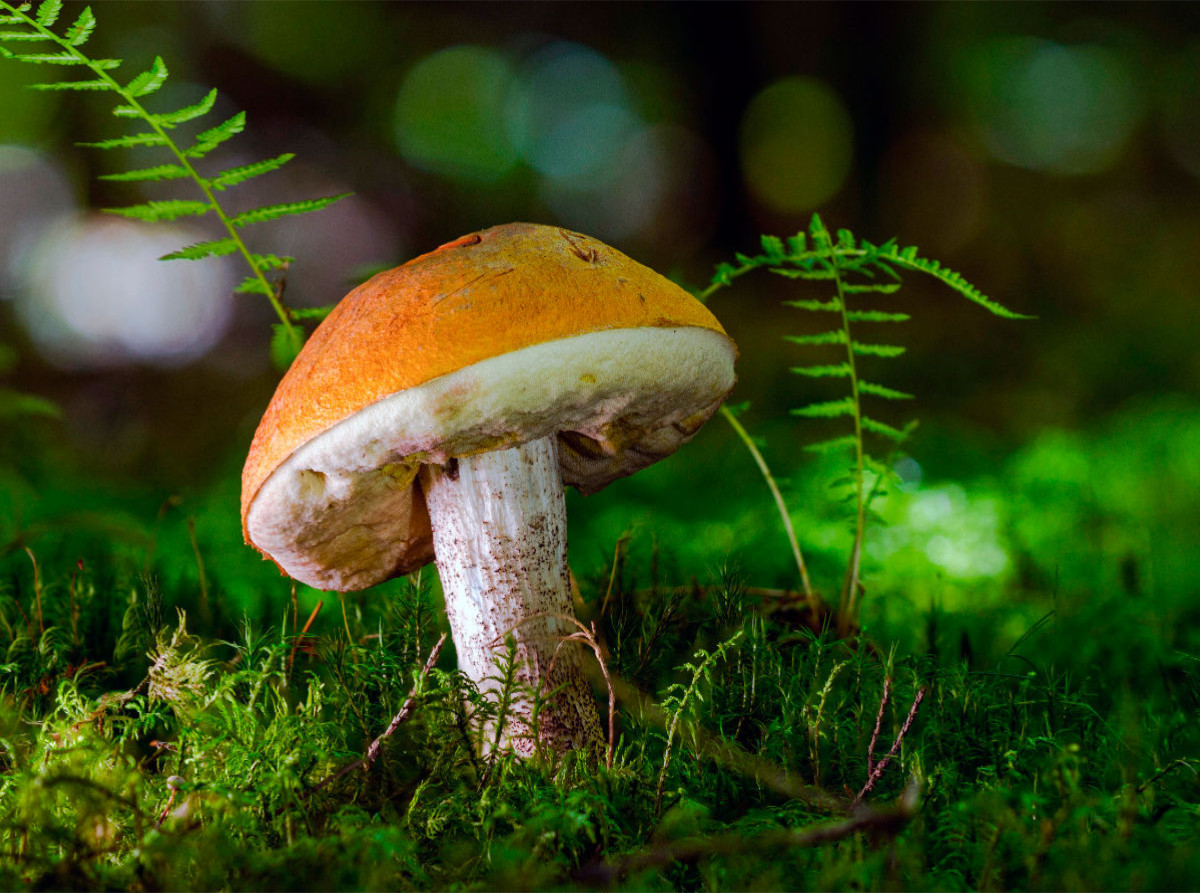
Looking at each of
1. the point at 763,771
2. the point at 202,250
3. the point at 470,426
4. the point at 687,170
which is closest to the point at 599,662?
the point at 763,771

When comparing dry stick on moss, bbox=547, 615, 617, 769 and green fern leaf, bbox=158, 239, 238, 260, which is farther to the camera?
green fern leaf, bbox=158, 239, 238, 260

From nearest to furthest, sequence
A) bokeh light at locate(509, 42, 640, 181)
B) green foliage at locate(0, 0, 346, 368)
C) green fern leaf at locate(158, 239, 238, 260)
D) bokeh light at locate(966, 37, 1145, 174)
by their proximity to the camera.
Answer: green foliage at locate(0, 0, 346, 368) → green fern leaf at locate(158, 239, 238, 260) → bokeh light at locate(966, 37, 1145, 174) → bokeh light at locate(509, 42, 640, 181)

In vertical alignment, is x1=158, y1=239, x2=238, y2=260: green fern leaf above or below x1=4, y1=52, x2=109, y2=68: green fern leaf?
below

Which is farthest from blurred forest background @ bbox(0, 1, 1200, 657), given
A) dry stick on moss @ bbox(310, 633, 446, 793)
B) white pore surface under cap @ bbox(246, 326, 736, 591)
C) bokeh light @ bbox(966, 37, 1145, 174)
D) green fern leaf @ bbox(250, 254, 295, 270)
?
dry stick on moss @ bbox(310, 633, 446, 793)

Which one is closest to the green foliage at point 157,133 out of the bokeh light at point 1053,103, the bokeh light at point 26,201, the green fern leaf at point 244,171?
the green fern leaf at point 244,171

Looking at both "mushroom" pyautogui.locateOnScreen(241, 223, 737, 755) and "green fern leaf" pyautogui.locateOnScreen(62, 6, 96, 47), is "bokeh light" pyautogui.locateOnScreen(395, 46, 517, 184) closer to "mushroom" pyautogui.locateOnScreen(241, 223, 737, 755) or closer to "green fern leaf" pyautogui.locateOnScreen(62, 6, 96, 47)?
"green fern leaf" pyautogui.locateOnScreen(62, 6, 96, 47)

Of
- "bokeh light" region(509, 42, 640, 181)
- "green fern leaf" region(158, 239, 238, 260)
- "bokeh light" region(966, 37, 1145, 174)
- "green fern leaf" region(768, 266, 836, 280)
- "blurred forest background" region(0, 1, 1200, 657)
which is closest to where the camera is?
"green fern leaf" region(158, 239, 238, 260)

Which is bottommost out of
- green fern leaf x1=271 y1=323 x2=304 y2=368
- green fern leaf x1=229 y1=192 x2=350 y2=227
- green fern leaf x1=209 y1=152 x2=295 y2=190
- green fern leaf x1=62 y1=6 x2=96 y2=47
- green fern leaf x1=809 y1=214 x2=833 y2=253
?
green fern leaf x1=271 y1=323 x2=304 y2=368

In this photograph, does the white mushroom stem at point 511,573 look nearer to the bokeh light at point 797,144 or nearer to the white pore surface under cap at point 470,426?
the white pore surface under cap at point 470,426
